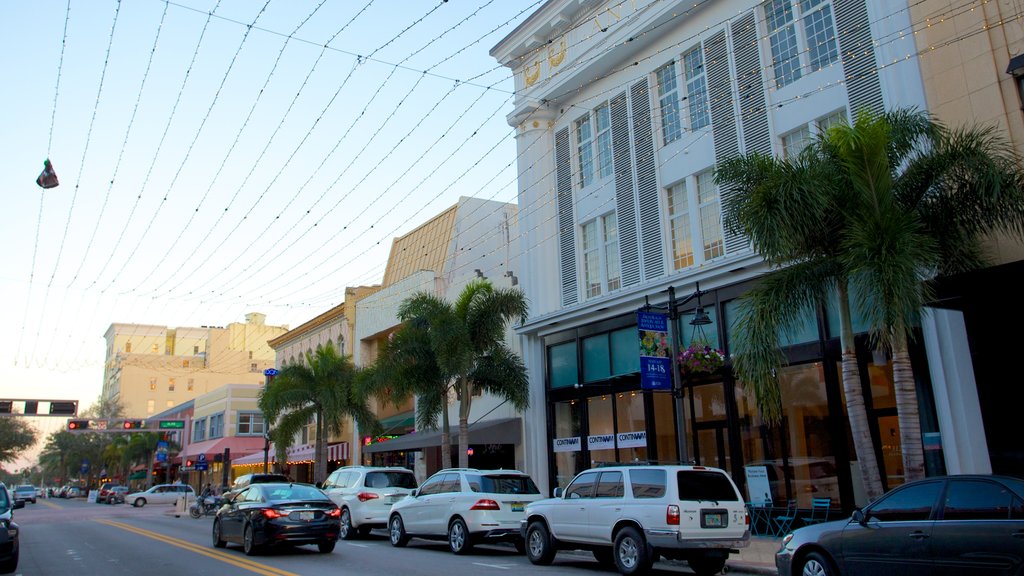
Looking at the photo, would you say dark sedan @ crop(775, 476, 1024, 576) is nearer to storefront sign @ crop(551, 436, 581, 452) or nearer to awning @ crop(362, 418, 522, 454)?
storefront sign @ crop(551, 436, 581, 452)

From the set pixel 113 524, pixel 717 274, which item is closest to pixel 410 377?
pixel 717 274

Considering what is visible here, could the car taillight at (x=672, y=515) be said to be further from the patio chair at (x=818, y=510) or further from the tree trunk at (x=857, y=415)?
the patio chair at (x=818, y=510)

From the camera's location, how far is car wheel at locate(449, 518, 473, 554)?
50.9ft

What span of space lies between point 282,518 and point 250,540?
914mm

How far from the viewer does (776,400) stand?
13102mm

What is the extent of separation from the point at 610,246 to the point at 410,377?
286 inches

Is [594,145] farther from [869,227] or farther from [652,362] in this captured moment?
[869,227]

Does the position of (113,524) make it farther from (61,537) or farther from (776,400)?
(776,400)

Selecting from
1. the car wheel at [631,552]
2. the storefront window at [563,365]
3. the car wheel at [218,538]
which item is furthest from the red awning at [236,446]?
the car wheel at [631,552]

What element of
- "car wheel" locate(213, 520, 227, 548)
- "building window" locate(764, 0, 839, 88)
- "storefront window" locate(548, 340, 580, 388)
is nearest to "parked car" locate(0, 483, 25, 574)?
"car wheel" locate(213, 520, 227, 548)

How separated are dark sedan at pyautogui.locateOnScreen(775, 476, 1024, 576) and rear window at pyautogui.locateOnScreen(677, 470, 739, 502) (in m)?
2.30

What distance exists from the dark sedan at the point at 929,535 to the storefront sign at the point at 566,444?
14.4 metres

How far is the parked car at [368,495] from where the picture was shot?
19281 mm

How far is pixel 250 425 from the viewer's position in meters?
60.9
